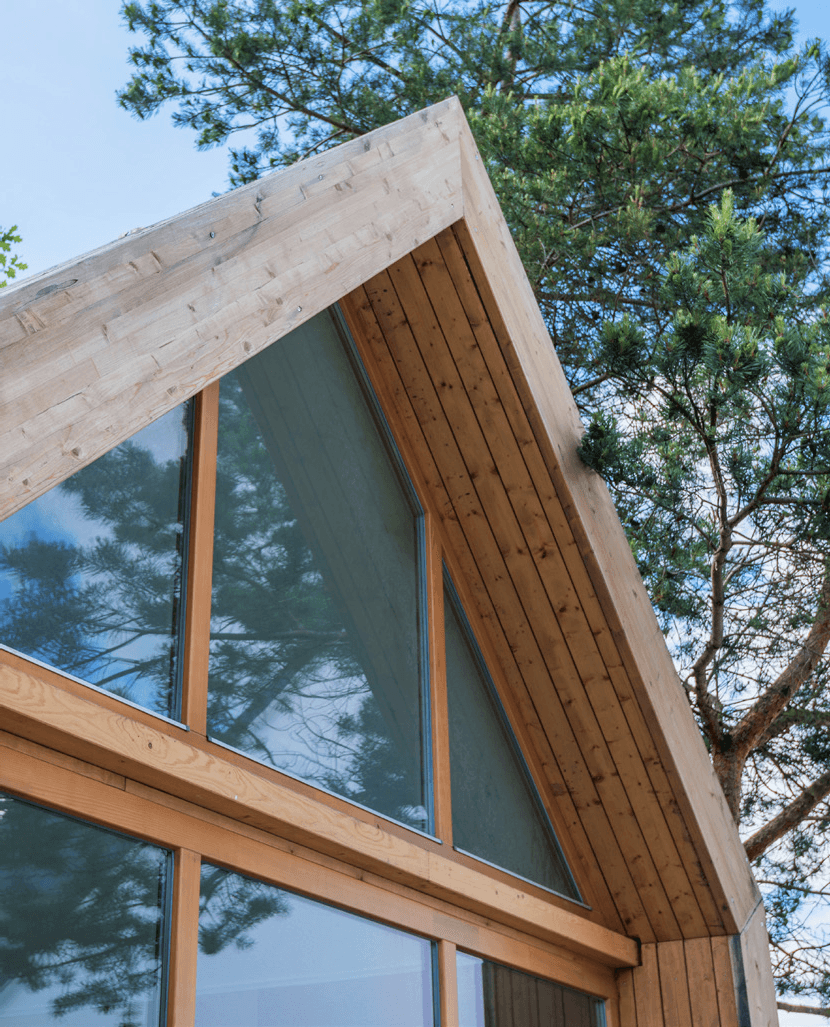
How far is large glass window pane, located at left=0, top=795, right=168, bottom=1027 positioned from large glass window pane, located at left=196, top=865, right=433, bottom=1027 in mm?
202

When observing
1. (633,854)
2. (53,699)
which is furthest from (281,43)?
(53,699)

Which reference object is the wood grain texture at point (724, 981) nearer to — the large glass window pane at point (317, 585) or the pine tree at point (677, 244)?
the pine tree at point (677, 244)

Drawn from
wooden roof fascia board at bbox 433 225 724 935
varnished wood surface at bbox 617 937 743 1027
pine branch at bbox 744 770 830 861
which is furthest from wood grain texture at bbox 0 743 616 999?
pine branch at bbox 744 770 830 861

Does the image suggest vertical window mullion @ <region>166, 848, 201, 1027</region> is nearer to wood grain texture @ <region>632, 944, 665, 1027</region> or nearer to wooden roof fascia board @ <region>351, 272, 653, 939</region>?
wooden roof fascia board @ <region>351, 272, 653, 939</region>

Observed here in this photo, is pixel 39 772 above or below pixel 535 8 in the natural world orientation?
below

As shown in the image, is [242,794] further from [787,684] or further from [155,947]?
[787,684]

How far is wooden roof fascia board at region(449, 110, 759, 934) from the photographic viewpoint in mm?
3916

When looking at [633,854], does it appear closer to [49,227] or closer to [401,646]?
[401,646]

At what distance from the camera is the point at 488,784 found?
4246 millimetres

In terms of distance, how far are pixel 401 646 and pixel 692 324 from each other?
64.0 inches

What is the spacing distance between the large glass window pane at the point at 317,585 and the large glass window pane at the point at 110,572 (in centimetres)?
20

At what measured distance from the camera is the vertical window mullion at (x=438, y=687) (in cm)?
389

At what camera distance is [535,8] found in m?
9.62

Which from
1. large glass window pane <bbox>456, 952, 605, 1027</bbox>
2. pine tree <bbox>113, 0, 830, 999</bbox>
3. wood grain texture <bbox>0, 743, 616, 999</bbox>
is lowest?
large glass window pane <bbox>456, 952, 605, 1027</bbox>
